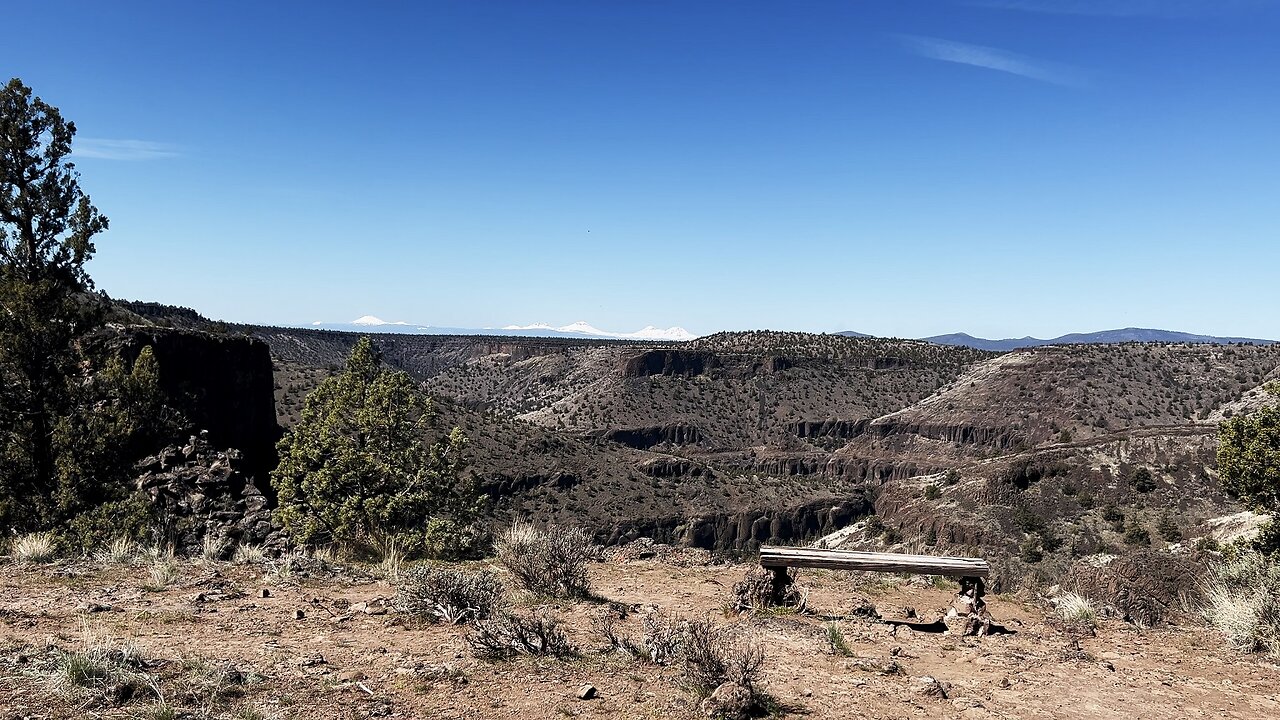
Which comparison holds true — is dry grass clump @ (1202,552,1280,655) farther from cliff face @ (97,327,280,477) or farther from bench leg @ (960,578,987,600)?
cliff face @ (97,327,280,477)

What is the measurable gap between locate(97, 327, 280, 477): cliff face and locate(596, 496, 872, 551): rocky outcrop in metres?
29.8

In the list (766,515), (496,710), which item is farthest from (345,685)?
(766,515)

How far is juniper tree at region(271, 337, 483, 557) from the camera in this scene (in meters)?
16.4

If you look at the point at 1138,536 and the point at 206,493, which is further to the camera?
the point at 1138,536

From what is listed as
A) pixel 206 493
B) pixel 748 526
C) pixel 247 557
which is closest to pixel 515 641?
pixel 247 557

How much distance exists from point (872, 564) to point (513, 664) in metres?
5.01

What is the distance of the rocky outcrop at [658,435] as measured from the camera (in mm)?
121125

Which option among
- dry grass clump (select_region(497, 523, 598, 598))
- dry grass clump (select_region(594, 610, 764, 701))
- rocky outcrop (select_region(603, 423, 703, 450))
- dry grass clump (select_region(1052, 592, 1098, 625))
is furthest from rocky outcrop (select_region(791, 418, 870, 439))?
dry grass clump (select_region(594, 610, 764, 701))

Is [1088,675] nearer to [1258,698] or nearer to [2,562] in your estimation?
[1258,698]

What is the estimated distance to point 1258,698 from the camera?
6.91 metres

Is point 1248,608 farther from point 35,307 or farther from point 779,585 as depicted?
point 35,307

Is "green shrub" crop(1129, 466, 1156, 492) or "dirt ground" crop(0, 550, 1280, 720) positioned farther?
"green shrub" crop(1129, 466, 1156, 492)

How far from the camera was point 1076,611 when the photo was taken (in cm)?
993

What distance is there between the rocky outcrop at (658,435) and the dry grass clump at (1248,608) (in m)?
109
